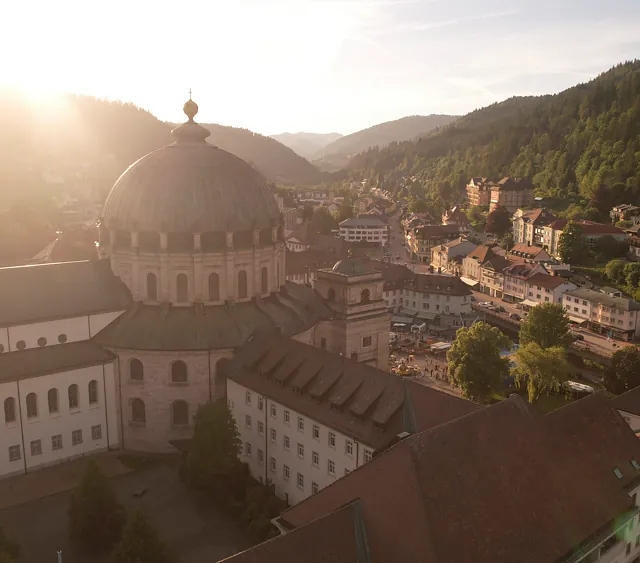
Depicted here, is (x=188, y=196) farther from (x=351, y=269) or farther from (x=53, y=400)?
(x=53, y=400)

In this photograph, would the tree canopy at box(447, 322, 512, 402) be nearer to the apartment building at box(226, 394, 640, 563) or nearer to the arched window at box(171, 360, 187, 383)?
the arched window at box(171, 360, 187, 383)

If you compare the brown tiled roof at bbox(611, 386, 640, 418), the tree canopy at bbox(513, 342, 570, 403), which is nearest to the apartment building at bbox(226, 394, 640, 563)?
the brown tiled roof at bbox(611, 386, 640, 418)

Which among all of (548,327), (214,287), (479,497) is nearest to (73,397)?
(214,287)

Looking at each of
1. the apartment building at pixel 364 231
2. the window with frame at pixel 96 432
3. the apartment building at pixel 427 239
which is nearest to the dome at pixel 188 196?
the window with frame at pixel 96 432

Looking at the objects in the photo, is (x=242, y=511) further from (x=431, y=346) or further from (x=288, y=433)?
(x=431, y=346)

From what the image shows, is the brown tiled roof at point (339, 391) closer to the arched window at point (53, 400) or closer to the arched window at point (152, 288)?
the arched window at point (152, 288)

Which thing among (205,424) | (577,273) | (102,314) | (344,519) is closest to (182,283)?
(102,314)

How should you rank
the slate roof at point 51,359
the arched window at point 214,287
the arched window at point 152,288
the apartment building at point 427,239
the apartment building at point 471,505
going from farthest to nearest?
the apartment building at point 427,239 → the arched window at point 214,287 → the arched window at point 152,288 → the slate roof at point 51,359 → the apartment building at point 471,505
